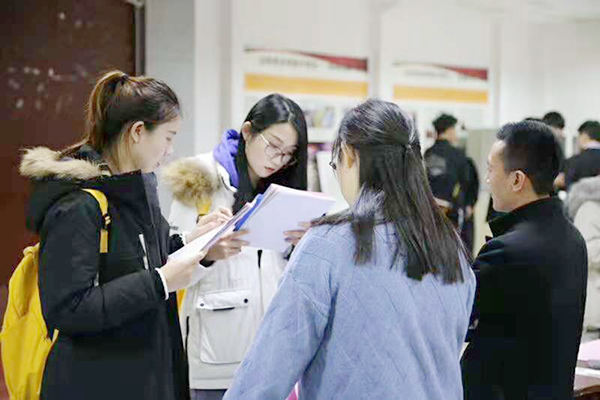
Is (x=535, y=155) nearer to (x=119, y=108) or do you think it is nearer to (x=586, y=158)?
(x=119, y=108)

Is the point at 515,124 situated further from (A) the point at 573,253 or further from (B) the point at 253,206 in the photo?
(B) the point at 253,206

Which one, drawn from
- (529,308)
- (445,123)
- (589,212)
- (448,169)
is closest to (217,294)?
(529,308)

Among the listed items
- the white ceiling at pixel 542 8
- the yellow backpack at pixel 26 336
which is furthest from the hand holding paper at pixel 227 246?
the white ceiling at pixel 542 8

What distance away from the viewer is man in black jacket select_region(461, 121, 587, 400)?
2.08 m

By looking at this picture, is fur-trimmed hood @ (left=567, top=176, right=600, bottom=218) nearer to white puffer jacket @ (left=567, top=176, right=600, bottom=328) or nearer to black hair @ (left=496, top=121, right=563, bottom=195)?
white puffer jacket @ (left=567, top=176, right=600, bottom=328)

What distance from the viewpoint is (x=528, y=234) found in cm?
210

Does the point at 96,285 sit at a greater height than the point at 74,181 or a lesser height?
lesser

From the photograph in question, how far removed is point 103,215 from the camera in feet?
6.02

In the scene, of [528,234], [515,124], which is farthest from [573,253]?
[515,124]

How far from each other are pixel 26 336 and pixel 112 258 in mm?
309

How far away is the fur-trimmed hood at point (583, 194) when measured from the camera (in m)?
5.12

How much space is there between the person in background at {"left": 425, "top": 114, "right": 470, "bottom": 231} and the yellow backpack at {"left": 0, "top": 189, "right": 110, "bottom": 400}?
5294 mm

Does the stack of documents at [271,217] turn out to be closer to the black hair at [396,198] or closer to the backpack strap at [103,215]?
the backpack strap at [103,215]

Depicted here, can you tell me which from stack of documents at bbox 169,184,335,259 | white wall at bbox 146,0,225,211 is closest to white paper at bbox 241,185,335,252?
stack of documents at bbox 169,184,335,259
